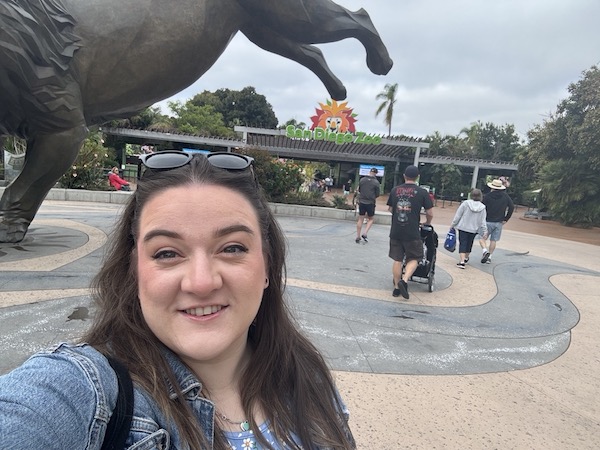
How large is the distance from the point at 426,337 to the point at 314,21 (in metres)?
4.01

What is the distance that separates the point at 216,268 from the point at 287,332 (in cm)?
51

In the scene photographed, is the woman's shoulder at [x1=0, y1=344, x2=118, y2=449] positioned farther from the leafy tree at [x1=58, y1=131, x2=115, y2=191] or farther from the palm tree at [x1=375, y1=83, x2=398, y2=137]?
the palm tree at [x1=375, y1=83, x2=398, y2=137]

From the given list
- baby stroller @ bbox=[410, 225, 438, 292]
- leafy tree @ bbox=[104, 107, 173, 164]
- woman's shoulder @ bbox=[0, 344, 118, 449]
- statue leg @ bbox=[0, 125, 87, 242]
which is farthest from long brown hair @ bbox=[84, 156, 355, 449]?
leafy tree @ bbox=[104, 107, 173, 164]

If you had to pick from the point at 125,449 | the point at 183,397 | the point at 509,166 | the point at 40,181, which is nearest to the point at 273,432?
the point at 183,397

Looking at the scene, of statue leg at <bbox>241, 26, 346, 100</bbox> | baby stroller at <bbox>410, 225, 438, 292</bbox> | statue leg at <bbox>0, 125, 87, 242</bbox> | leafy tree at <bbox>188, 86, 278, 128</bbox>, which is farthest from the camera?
leafy tree at <bbox>188, 86, 278, 128</bbox>

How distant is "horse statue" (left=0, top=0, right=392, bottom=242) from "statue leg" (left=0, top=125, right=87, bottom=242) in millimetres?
10

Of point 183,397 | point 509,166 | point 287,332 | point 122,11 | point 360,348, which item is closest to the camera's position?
point 183,397

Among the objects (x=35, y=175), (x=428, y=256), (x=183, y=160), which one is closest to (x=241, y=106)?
Result: (x=35, y=175)

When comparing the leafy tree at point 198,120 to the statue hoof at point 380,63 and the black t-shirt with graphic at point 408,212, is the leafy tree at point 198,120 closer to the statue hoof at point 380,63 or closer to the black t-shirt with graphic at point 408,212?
the statue hoof at point 380,63

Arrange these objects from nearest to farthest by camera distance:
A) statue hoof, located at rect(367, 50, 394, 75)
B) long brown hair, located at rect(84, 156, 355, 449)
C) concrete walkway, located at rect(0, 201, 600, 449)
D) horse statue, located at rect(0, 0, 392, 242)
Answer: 1. long brown hair, located at rect(84, 156, 355, 449)
2. concrete walkway, located at rect(0, 201, 600, 449)
3. horse statue, located at rect(0, 0, 392, 242)
4. statue hoof, located at rect(367, 50, 394, 75)

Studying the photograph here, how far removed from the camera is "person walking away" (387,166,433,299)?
16.3ft

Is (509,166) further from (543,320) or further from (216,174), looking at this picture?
(216,174)

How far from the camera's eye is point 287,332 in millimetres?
1451

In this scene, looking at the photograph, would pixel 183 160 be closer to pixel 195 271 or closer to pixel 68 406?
pixel 195 271
